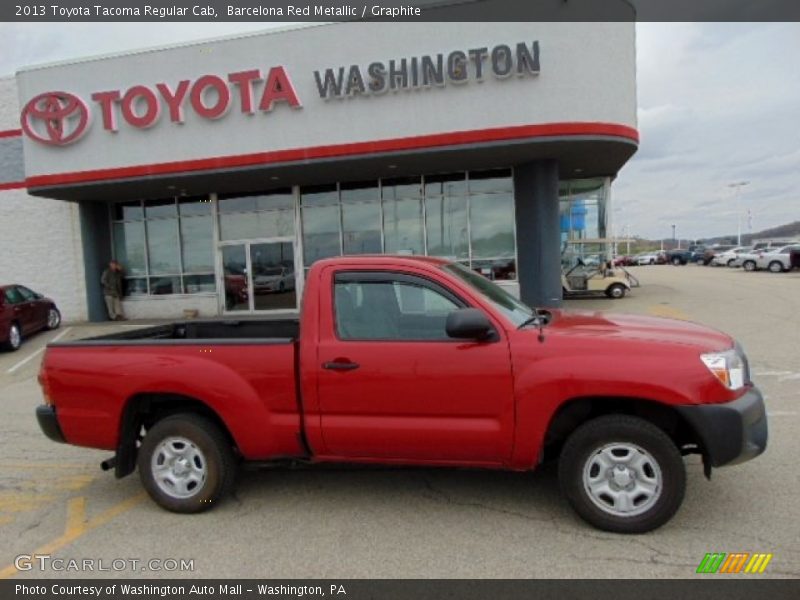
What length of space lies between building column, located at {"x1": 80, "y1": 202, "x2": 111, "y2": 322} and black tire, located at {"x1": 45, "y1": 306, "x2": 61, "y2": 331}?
4.73 ft

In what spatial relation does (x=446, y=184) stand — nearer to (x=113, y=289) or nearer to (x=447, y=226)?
(x=447, y=226)

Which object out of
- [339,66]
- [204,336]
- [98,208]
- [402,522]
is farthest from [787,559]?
[98,208]

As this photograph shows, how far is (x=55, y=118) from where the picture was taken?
15.2m

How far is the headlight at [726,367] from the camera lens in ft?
11.5

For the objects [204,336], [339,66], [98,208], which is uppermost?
[339,66]

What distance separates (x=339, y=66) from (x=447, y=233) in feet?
16.7

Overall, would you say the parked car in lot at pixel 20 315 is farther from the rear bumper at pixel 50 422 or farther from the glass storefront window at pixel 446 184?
the glass storefront window at pixel 446 184

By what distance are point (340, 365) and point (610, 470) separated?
1.82m

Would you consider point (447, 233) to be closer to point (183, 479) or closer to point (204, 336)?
point (204, 336)

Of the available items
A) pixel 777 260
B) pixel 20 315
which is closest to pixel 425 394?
pixel 20 315

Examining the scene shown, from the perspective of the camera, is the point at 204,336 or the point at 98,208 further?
the point at 98,208

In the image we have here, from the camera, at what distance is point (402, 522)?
12.9ft

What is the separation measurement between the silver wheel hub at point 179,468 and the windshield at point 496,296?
2.28 meters

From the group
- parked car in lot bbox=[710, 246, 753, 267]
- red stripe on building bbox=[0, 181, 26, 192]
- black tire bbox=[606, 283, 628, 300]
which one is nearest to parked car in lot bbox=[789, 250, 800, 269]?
parked car in lot bbox=[710, 246, 753, 267]
